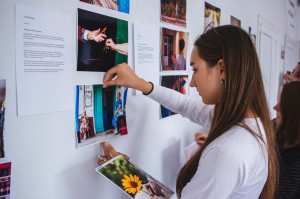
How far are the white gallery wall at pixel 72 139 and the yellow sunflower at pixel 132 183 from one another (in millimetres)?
120

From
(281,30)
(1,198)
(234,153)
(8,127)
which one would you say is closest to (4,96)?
(8,127)

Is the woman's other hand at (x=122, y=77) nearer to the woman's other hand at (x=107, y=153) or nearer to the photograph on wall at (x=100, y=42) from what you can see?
the photograph on wall at (x=100, y=42)

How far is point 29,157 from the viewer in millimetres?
581

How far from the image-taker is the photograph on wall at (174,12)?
3.16 ft

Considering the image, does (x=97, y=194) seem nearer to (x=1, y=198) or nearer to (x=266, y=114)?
(x=1, y=198)

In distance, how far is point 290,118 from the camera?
118 centimetres

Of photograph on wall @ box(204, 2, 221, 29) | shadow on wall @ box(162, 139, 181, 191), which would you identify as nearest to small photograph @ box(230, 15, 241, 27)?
photograph on wall @ box(204, 2, 221, 29)

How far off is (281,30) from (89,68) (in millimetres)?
2734

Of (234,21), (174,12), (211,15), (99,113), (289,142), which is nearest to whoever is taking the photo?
Result: (99,113)

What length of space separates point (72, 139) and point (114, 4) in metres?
0.43

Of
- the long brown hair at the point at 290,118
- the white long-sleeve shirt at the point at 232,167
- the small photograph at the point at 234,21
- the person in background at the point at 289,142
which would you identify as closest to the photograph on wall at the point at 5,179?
the white long-sleeve shirt at the point at 232,167

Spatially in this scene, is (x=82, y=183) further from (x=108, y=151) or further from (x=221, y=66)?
(x=221, y=66)

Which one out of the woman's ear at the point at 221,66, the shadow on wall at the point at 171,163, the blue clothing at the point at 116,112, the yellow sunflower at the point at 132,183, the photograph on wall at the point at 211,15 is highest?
the photograph on wall at the point at 211,15

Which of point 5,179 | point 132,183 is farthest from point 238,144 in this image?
point 5,179
